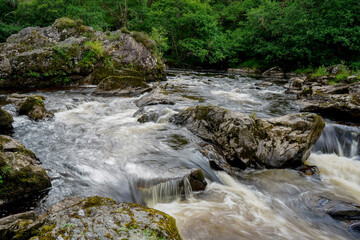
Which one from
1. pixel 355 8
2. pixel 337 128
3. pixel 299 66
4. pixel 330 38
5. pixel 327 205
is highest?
pixel 355 8

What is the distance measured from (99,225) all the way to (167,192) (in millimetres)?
2092

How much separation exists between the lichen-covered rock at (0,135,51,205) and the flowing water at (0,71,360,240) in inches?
11.7

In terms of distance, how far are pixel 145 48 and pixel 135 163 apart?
13.0 m

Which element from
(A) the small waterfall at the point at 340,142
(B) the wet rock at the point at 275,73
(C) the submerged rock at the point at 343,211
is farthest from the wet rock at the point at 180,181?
(B) the wet rock at the point at 275,73

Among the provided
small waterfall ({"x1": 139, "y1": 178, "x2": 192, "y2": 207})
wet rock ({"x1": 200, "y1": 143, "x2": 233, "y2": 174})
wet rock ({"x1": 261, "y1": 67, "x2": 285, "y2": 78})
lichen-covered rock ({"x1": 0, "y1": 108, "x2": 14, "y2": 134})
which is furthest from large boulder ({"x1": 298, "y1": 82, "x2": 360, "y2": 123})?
wet rock ({"x1": 261, "y1": 67, "x2": 285, "y2": 78})

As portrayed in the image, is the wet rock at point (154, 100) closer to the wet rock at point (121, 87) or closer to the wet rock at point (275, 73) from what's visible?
the wet rock at point (121, 87)

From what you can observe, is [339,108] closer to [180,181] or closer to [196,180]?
[196,180]

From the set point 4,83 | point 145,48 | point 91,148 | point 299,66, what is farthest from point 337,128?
point 299,66

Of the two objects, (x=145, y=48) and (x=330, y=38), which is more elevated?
(x=330, y=38)

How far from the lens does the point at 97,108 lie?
351 inches

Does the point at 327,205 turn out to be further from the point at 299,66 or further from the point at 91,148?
the point at 299,66

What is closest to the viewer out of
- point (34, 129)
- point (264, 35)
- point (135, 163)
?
point (135, 163)

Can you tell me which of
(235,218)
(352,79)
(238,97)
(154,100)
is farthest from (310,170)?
(352,79)

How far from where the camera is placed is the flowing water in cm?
343
